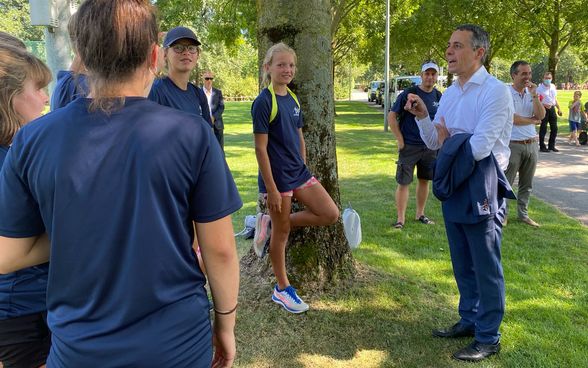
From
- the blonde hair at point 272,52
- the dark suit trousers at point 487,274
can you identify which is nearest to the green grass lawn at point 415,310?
the dark suit trousers at point 487,274

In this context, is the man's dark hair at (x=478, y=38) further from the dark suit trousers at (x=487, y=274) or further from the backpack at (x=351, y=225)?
the backpack at (x=351, y=225)

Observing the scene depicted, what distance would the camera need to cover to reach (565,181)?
30.4ft

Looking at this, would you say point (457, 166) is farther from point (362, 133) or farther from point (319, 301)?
point (362, 133)

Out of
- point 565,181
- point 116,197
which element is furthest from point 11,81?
point 565,181

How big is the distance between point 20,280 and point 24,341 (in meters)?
0.28

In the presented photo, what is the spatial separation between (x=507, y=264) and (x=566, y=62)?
85.3 metres

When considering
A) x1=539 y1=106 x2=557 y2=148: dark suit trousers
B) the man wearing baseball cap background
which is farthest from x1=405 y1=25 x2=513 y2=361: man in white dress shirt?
x1=539 y1=106 x2=557 y2=148: dark suit trousers

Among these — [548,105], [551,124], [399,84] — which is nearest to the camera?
[548,105]

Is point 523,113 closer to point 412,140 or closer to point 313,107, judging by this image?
point 412,140

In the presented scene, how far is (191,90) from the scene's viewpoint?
3.69m

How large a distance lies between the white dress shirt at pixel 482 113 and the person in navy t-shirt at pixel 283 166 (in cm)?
109

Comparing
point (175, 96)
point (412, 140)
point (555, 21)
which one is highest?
point (555, 21)

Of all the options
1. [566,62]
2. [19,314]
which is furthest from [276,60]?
[566,62]

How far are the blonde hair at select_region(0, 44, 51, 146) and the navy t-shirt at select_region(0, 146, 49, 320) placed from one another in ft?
0.28
